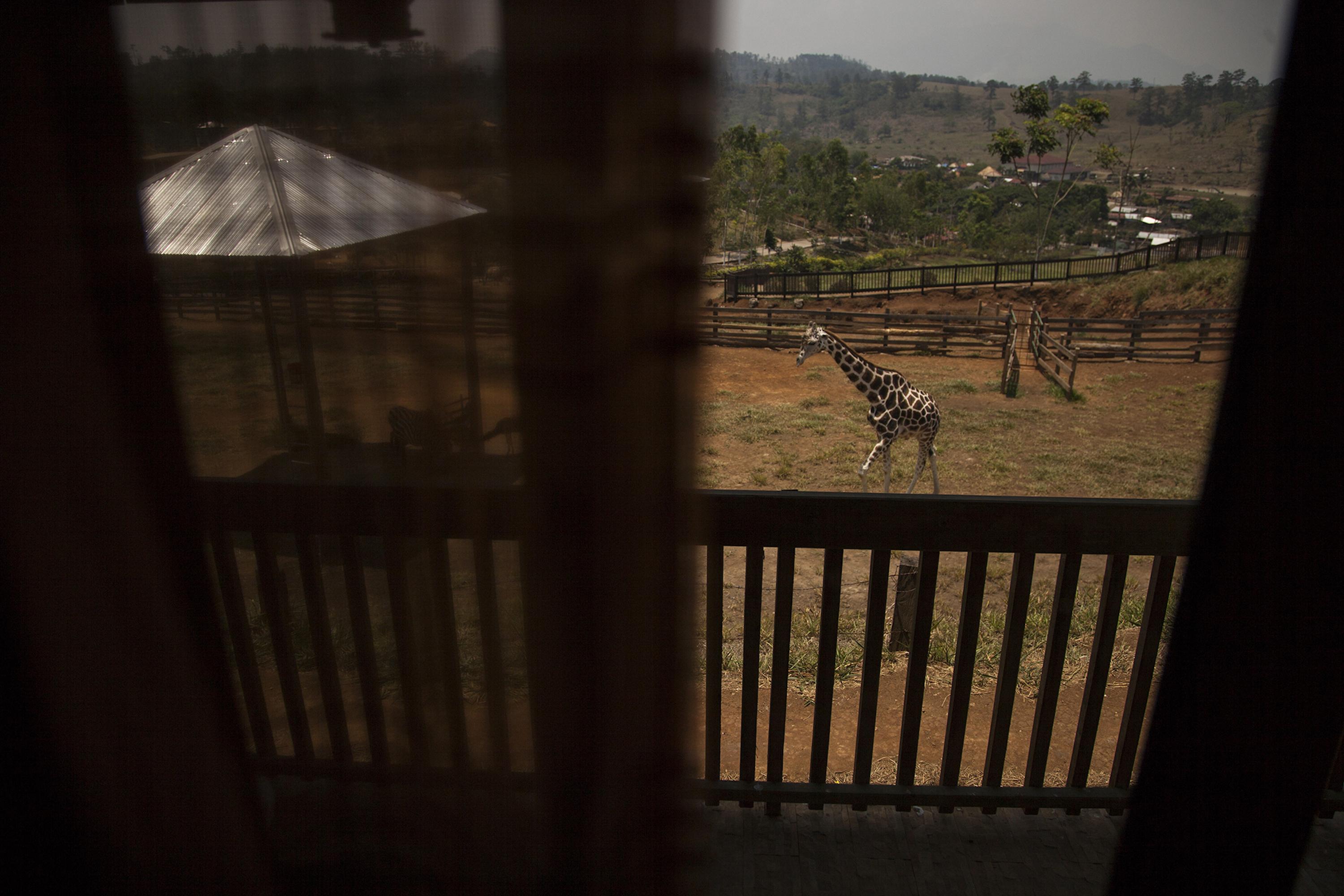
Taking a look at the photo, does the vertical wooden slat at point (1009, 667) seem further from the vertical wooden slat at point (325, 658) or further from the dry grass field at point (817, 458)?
the vertical wooden slat at point (325, 658)

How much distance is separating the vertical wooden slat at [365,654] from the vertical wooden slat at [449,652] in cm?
8

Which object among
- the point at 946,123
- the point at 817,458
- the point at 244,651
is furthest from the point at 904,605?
the point at 946,123

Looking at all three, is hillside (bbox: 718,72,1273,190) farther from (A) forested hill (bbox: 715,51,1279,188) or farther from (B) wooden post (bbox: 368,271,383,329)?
(B) wooden post (bbox: 368,271,383,329)

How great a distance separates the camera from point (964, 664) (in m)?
1.64

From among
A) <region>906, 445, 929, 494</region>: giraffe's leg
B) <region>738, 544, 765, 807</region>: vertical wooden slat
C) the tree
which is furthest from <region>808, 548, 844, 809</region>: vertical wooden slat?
the tree


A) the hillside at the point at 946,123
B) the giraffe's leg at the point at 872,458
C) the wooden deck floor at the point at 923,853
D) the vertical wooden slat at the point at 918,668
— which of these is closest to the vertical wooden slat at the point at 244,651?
the wooden deck floor at the point at 923,853

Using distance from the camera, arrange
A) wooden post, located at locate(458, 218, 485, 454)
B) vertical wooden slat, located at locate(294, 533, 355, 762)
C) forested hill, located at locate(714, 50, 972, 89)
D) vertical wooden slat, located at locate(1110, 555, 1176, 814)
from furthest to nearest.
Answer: forested hill, located at locate(714, 50, 972, 89) < vertical wooden slat, located at locate(1110, 555, 1176, 814) < vertical wooden slat, located at locate(294, 533, 355, 762) < wooden post, located at locate(458, 218, 485, 454)

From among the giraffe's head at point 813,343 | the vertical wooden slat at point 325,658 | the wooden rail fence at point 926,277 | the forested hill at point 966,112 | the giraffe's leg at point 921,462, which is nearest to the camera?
the vertical wooden slat at point 325,658

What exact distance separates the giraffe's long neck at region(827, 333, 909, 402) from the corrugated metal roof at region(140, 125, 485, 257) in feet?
21.2

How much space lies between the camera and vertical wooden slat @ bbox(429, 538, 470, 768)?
71 cm

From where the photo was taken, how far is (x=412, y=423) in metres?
0.65

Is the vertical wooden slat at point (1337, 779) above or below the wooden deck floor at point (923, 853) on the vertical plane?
above

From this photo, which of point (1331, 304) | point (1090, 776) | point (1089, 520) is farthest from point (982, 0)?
point (1331, 304)

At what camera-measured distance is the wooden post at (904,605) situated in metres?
3.29
